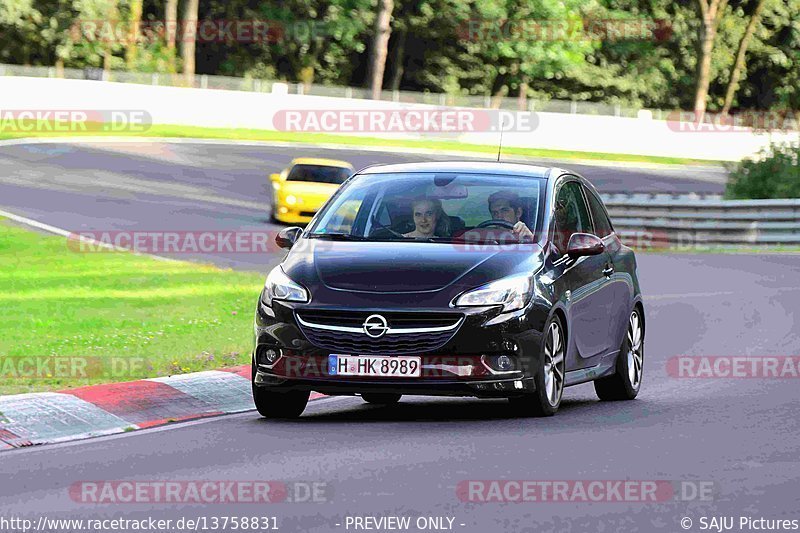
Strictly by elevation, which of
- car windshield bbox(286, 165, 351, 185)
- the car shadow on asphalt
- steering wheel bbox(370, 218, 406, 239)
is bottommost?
car windshield bbox(286, 165, 351, 185)

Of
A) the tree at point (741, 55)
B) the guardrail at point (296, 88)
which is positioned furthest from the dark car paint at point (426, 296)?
the tree at point (741, 55)

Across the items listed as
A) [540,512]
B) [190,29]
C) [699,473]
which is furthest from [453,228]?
[190,29]

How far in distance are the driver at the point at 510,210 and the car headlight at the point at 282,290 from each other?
1527mm

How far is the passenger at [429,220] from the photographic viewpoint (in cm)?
1119

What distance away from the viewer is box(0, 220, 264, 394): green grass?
1315cm

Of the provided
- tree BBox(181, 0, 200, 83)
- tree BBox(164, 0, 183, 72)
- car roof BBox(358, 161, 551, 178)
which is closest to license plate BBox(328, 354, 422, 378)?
car roof BBox(358, 161, 551, 178)

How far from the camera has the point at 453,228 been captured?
442 inches

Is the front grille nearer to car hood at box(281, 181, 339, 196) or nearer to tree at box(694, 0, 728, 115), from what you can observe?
car hood at box(281, 181, 339, 196)

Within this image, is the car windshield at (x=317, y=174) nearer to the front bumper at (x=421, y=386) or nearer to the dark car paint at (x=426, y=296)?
the dark car paint at (x=426, y=296)

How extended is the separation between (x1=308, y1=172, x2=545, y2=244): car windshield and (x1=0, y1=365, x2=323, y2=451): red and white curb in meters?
1.35

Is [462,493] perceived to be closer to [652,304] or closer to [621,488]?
[621,488]

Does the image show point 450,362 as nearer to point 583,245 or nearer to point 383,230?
point 383,230

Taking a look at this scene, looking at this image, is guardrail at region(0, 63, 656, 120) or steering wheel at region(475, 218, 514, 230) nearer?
steering wheel at region(475, 218, 514, 230)

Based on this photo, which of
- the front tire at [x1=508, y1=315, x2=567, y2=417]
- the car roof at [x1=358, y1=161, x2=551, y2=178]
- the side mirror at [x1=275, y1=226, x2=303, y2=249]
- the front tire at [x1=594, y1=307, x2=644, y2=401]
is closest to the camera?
the front tire at [x1=508, y1=315, x2=567, y2=417]
